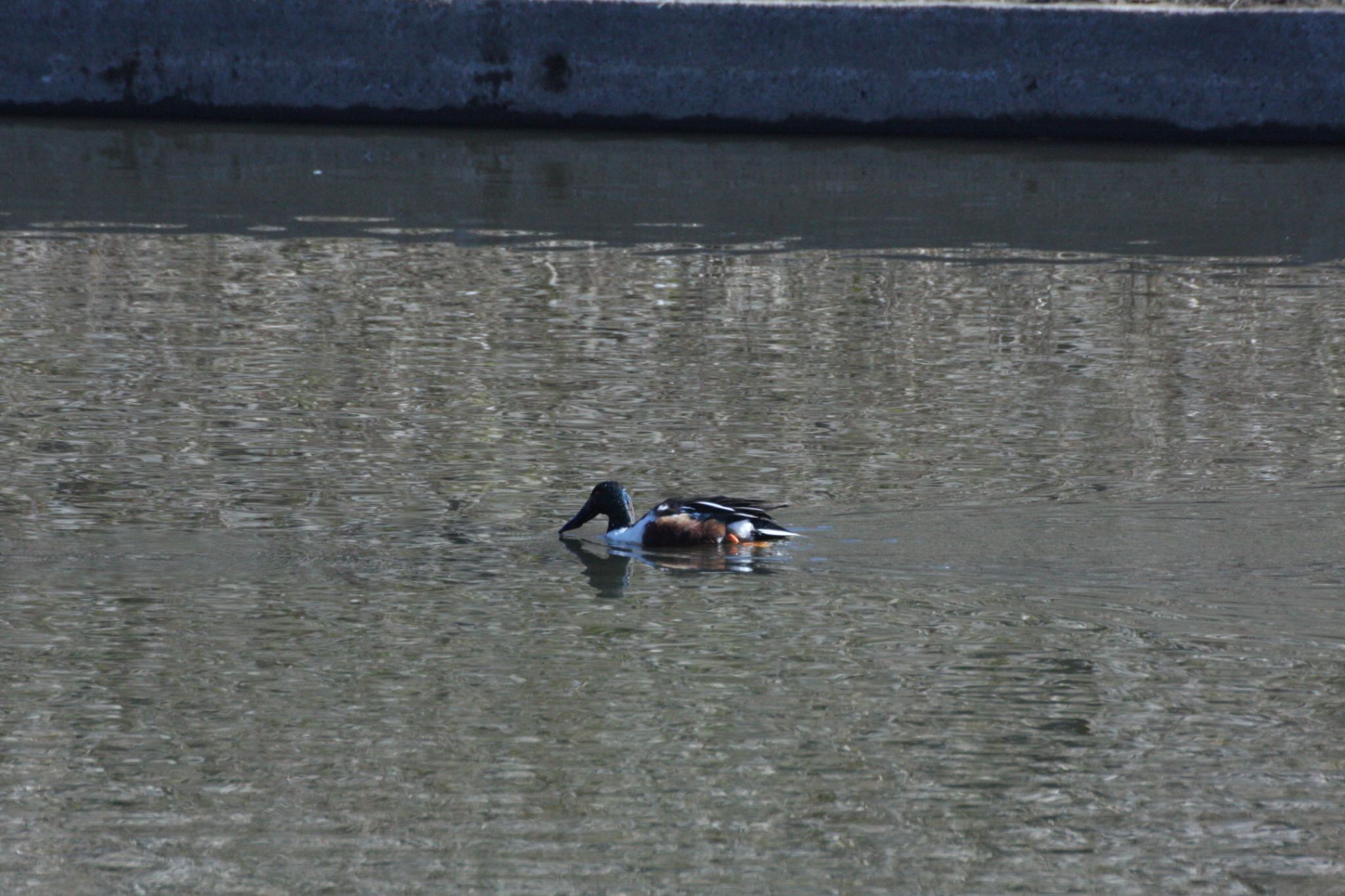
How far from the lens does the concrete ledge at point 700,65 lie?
1608 cm

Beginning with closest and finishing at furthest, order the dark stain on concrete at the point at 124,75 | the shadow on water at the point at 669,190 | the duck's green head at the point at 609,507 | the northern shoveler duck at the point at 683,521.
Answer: the northern shoveler duck at the point at 683,521 < the duck's green head at the point at 609,507 < the shadow on water at the point at 669,190 < the dark stain on concrete at the point at 124,75

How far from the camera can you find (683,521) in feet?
24.5

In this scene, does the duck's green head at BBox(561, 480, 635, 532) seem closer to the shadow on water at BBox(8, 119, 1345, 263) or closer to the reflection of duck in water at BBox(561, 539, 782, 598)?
the reflection of duck in water at BBox(561, 539, 782, 598)

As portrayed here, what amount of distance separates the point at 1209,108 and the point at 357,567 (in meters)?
10.9

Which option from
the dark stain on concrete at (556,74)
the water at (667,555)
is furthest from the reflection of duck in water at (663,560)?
the dark stain on concrete at (556,74)

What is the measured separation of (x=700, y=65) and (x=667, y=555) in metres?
9.53

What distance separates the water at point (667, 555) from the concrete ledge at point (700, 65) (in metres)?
2.54

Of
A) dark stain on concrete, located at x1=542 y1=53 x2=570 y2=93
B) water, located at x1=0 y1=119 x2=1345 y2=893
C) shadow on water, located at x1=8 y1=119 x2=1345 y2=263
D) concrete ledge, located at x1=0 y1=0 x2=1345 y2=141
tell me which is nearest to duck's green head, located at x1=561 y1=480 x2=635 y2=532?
water, located at x1=0 y1=119 x2=1345 y2=893

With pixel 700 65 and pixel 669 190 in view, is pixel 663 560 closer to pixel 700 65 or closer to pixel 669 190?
pixel 669 190

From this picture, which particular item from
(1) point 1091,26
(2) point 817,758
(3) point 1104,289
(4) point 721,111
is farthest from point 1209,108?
(2) point 817,758

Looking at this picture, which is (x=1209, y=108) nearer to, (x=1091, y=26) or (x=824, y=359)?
(x=1091, y=26)

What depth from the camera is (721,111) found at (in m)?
16.6

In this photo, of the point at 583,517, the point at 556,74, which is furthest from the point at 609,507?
the point at 556,74

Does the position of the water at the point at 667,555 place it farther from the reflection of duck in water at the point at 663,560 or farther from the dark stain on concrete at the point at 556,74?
the dark stain on concrete at the point at 556,74
